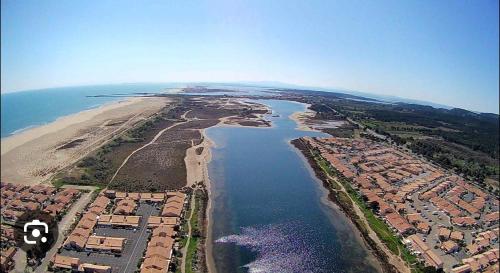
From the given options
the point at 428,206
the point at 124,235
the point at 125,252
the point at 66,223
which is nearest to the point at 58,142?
the point at 66,223

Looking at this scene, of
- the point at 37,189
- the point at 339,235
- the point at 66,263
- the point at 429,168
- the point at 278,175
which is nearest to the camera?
the point at 66,263

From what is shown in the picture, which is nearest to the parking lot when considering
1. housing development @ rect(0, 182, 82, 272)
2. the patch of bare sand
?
housing development @ rect(0, 182, 82, 272)

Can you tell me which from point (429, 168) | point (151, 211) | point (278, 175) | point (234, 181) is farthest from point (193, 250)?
point (429, 168)

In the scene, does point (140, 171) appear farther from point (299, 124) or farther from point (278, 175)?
point (299, 124)

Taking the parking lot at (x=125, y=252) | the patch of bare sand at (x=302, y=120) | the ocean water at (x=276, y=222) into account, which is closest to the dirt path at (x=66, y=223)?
the parking lot at (x=125, y=252)

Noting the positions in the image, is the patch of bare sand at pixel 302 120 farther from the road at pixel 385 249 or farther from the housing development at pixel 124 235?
the housing development at pixel 124 235
